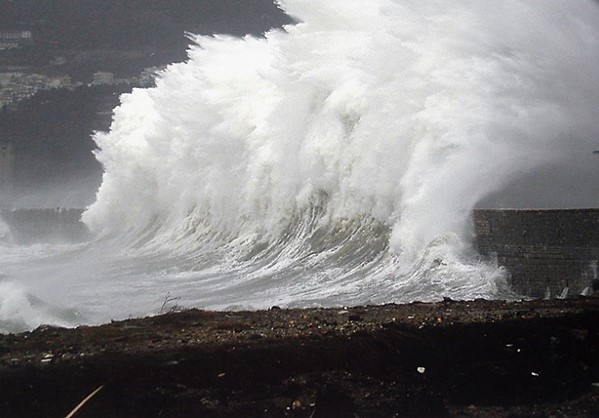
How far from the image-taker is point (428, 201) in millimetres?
11625

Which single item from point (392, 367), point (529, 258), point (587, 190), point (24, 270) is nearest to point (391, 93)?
point (587, 190)

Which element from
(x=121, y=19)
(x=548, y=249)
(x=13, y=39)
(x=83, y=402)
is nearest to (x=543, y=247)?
(x=548, y=249)

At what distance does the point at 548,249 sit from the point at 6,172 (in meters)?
32.0

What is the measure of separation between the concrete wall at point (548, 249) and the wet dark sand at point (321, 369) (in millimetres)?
2681

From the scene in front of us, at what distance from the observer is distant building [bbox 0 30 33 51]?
33306 mm

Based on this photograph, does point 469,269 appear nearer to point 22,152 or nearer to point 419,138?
point 419,138

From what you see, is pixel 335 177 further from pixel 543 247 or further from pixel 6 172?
pixel 6 172

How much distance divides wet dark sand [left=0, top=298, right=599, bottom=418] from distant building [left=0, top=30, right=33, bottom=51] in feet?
97.7

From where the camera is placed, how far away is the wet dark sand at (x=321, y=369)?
15.2 feet

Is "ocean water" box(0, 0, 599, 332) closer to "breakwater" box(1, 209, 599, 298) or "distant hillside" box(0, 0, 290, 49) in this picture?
"breakwater" box(1, 209, 599, 298)

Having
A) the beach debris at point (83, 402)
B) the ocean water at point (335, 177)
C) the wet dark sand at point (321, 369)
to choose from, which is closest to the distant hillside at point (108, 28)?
the ocean water at point (335, 177)

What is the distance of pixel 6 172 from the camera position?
36.9m

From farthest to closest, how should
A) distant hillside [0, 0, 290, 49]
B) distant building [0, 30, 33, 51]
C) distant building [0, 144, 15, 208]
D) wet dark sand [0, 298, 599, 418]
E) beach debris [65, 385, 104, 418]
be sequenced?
1. distant building [0, 144, 15, 208]
2. distant building [0, 30, 33, 51]
3. distant hillside [0, 0, 290, 49]
4. wet dark sand [0, 298, 599, 418]
5. beach debris [65, 385, 104, 418]

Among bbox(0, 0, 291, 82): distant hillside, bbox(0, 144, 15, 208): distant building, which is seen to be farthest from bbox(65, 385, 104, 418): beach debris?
bbox(0, 144, 15, 208): distant building
